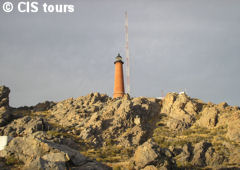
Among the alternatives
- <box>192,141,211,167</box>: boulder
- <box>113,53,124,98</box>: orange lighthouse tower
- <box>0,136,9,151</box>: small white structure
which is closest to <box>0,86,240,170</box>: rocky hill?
<box>192,141,211,167</box>: boulder

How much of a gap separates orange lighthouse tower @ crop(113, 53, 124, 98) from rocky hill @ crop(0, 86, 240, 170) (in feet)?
12.6

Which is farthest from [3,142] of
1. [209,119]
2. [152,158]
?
[209,119]

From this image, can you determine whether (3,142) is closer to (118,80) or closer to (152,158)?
(152,158)

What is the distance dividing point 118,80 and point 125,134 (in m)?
25.9

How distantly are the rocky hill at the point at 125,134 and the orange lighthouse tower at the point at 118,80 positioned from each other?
3.84 metres

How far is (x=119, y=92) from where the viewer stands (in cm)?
6406

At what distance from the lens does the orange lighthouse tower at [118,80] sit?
6422cm

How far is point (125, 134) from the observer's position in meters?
41.2

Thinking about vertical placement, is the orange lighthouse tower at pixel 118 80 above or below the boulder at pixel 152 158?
above

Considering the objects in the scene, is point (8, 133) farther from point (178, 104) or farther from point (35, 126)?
point (178, 104)

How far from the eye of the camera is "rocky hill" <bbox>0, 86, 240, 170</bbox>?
56.2ft

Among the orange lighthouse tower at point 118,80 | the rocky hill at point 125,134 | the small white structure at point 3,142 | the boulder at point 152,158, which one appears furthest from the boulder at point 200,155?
the orange lighthouse tower at point 118,80

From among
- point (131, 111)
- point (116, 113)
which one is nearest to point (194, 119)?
point (131, 111)

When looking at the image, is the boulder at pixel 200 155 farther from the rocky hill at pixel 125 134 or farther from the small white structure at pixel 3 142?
the small white structure at pixel 3 142
